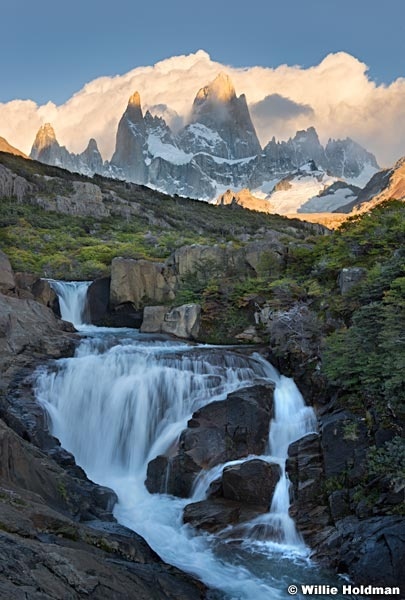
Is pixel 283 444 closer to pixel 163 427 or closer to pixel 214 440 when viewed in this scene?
pixel 214 440

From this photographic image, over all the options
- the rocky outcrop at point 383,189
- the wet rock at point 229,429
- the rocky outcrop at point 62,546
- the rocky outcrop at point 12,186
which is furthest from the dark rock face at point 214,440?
the rocky outcrop at point 383,189

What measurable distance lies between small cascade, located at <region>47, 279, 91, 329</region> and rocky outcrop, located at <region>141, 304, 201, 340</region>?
12.9ft

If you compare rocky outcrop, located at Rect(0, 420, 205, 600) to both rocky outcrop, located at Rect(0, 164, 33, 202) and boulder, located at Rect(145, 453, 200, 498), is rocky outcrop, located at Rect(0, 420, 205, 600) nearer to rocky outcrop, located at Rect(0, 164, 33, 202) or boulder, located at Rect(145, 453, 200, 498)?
boulder, located at Rect(145, 453, 200, 498)

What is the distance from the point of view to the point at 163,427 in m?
14.8

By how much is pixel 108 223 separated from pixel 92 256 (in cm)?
2894

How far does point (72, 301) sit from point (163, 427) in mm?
13429

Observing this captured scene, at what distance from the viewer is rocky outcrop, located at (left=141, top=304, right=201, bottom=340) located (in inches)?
894

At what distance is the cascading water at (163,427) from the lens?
31.6 feet

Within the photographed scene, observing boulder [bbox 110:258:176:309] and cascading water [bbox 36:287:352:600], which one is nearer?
cascading water [bbox 36:287:352:600]

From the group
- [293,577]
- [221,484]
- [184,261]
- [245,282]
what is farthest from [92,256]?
[293,577]

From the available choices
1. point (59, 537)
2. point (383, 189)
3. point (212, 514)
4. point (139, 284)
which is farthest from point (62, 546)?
point (383, 189)

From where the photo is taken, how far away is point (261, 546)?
10.3 metres

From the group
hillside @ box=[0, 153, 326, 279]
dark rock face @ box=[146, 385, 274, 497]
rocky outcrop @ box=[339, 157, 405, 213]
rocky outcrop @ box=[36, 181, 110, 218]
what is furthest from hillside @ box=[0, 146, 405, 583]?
rocky outcrop @ box=[339, 157, 405, 213]

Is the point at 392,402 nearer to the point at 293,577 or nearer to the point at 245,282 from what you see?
the point at 293,577
